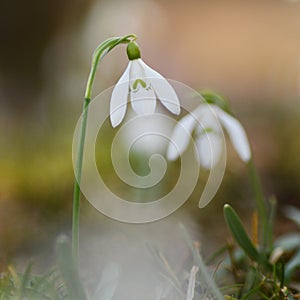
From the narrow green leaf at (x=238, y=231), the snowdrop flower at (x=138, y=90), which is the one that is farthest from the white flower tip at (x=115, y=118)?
the narrow green leaf at (x=238, y=231)

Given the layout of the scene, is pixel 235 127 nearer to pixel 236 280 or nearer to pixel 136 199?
pixel 236 280

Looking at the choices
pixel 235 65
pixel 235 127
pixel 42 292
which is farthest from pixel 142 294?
pixel 235 65

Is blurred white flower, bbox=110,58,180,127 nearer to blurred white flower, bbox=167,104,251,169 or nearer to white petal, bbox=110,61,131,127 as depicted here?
white petal, bbox=110,61,131,127

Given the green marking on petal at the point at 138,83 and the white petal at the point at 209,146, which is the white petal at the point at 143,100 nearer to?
the green marking on petal at the point at 138,83

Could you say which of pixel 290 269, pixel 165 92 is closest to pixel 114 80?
pixel 290 269

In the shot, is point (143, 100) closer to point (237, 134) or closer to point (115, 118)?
point (115, 118)
